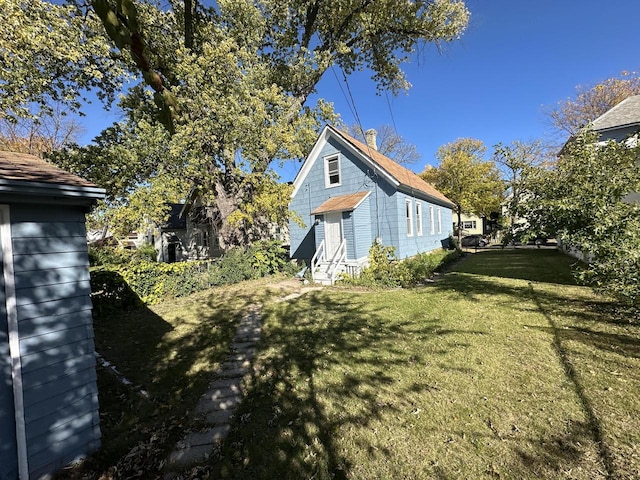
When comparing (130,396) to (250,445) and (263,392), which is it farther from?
(250,445)

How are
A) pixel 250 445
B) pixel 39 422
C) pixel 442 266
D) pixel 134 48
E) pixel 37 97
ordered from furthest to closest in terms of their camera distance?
pixel 442 266 < pixel 37 97 < pixel 250 445 < pixel 39 422 < pixel 134 48

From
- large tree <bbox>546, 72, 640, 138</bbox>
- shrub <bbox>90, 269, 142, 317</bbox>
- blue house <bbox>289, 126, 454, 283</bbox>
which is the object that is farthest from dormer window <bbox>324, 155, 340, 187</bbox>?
large tree <bbox>546, 72, 640, 138</bbox>

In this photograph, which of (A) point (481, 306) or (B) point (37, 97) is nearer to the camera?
(A) point (481, 306)

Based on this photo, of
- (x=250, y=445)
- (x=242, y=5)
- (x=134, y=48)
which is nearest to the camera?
(x=134, y=48)

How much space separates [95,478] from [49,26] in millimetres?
Result: 15297

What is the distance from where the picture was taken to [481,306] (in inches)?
294

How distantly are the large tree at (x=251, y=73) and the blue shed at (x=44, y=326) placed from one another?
802cm

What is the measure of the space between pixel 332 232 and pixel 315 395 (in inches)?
406

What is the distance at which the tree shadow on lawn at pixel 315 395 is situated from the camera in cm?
282

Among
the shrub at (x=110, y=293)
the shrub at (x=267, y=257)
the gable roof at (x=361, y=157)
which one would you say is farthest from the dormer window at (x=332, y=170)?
the shrub at (x=110, y=293)

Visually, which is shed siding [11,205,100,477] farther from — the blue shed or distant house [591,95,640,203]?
distant house [591,95,640,203]

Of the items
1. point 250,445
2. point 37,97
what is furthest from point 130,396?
point 37,97

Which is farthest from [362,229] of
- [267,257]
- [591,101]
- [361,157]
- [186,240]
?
[591,101]

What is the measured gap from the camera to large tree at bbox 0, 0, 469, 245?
38.8 ft
